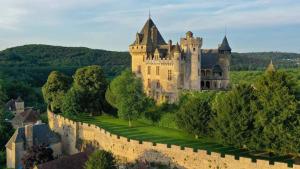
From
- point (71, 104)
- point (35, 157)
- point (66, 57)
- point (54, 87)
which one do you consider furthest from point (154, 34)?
point (66, 57)

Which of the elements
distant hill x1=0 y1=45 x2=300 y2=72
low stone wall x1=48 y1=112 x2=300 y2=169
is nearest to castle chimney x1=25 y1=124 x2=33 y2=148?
low stone wall x1=48 y1=112 x2=300 y2=169

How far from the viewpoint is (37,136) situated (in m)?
36.3

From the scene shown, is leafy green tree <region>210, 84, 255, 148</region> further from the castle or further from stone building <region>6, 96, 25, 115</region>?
stone building <region>6, 96, 25, 115</region>

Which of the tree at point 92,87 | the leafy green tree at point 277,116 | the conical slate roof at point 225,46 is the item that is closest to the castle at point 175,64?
the conical slate roof at point 225,46

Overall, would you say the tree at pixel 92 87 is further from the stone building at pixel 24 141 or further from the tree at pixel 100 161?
the tree at pixel 100 161

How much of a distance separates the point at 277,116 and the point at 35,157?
20.0m

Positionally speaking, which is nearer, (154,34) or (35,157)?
(35,157)

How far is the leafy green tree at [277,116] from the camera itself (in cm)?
2881

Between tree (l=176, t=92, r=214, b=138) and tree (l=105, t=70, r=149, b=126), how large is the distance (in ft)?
24.1

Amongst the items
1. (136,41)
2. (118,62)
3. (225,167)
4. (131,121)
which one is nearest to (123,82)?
(131,121)

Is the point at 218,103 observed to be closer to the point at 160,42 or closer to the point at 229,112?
the point at 229,112

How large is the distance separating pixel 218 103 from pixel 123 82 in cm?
1434

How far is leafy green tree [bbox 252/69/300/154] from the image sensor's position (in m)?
28.8

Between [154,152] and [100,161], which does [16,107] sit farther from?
[100,161]
